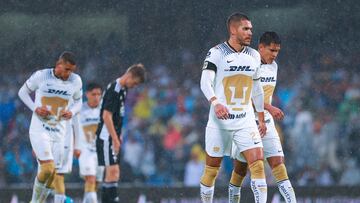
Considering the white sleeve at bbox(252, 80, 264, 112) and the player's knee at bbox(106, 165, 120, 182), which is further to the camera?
the player's knee at bbox(106, 165, 120, 182)

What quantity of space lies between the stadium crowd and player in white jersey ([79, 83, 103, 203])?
9.67 ft

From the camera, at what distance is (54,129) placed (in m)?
15.4

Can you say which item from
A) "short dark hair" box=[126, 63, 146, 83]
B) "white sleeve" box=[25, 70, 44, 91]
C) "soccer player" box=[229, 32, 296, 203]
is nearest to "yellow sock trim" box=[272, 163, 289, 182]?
"soccer player" box=[229, 32, 296, 203]

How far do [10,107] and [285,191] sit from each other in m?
10.3

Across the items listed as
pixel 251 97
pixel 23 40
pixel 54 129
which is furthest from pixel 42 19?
pixel 251 97

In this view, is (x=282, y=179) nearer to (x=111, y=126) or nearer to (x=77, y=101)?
(x=111, y=126)

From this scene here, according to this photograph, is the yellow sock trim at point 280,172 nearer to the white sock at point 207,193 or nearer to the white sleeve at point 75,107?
the white sock at point 207,193

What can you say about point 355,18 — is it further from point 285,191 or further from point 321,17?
point 285,191

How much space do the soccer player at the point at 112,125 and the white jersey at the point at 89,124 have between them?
3.33m

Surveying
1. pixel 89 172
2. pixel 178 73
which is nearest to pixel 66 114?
pixel 89 172

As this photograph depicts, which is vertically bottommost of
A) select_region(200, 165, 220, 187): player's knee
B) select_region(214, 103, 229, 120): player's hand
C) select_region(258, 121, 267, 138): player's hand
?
select_region(200, 165, 220, 187): player's knee

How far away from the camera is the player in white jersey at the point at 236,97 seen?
1245cm

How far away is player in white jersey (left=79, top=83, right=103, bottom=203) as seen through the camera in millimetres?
17891

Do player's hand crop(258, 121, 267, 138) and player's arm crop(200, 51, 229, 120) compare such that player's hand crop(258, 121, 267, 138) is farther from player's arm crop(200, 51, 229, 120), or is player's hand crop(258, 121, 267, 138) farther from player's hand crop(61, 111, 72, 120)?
player's hand crop(61, 111, 72, 120)
